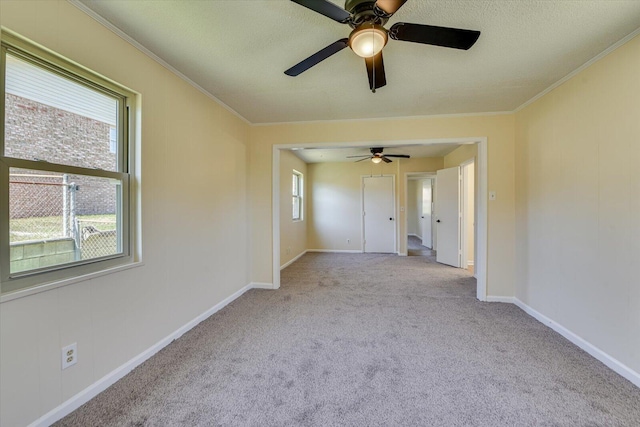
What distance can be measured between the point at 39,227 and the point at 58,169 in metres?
0.34

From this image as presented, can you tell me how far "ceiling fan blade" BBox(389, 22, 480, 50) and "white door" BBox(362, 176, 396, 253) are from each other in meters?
5.14

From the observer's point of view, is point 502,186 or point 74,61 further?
point 502,186

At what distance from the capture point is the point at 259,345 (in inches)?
86.3

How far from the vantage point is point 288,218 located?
552cm

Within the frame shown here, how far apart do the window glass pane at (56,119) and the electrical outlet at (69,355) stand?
3.54ft

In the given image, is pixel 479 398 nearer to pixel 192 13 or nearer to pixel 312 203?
pixel 192 13

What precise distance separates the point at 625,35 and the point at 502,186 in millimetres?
1698

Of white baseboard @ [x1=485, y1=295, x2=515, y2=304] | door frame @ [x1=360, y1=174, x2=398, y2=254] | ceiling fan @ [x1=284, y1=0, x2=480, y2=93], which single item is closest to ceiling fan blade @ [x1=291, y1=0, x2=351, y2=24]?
ceiling fan @ [x1=284, y1=0, x2=480, y2=93]

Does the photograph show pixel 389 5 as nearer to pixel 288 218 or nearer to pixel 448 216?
pixel 288 218

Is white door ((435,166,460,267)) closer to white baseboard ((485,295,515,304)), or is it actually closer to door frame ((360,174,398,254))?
door frame ((360,174,398,254))

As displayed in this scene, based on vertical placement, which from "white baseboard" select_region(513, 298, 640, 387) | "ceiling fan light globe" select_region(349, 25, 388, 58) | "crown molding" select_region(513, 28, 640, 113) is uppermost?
"crown molding" select_region(513, 28, 640, 113)

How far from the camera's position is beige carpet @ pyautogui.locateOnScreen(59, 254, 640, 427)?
1.45m

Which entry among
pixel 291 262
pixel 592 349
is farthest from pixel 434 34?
pixel 291 262

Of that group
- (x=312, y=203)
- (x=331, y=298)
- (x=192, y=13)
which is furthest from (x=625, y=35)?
(x=312, y=203)
